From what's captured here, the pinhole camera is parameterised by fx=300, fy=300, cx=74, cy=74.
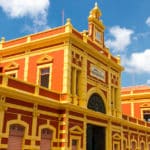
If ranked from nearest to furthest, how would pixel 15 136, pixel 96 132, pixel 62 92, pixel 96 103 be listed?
pixel 15 136
pixel 62 92
pixel 96 103
pixel 96 132

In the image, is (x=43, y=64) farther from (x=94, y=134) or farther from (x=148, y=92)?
(x=148, y=92)

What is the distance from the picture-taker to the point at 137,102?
4050 cm

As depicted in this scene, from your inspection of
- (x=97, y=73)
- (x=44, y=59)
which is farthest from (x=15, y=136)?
(x=97, y=73)

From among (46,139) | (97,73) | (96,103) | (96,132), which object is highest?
(97,73)

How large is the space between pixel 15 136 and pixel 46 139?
2890 millimetres

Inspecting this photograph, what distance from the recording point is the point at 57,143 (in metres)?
21.0

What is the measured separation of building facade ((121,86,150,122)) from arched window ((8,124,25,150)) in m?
24.4

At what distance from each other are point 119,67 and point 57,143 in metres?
12.3

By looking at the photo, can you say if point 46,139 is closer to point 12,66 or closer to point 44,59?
point 44,59

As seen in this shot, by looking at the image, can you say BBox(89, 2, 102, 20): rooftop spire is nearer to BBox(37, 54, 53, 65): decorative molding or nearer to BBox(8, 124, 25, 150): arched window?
BBox(37, 54, 53, 65): decorative molding

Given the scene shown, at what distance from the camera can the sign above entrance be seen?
25592 mm

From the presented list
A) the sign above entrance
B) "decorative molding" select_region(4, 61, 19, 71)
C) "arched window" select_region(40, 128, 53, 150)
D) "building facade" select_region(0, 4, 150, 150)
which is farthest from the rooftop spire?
"arched window" select_region(40, 128, 53, 150)

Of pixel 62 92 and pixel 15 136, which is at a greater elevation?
pixel 62 92

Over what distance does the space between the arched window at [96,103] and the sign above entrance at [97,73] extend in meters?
1.66
